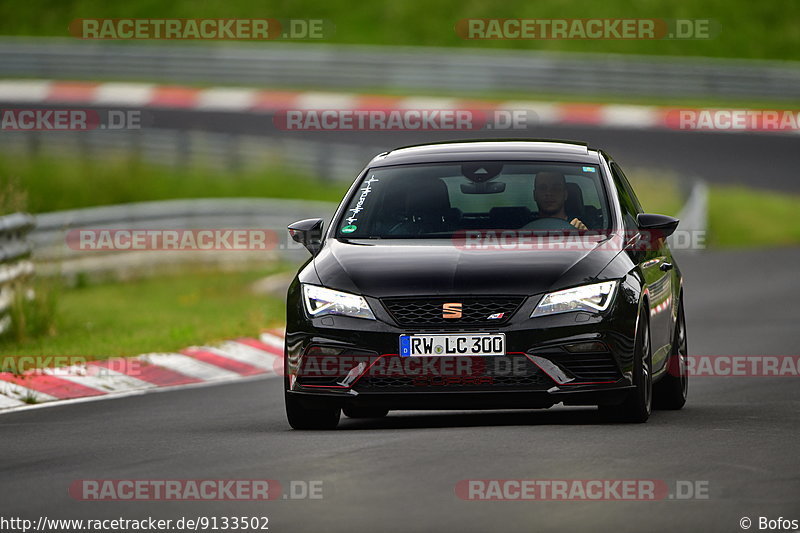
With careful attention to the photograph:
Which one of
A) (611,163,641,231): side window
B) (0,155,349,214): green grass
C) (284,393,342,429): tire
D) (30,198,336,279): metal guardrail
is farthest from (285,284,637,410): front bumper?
(0,155,349,214): green grass

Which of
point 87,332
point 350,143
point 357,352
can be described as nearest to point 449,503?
point 357,352

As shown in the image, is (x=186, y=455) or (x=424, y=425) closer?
(x=186, y=455)

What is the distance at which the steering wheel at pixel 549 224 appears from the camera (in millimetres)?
10148

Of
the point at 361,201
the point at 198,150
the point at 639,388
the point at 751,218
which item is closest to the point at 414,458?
the point at 639,388

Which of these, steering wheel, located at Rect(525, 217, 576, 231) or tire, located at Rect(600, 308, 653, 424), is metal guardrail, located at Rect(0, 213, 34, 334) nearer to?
steering wheel, located at Rect(525, 217, 576, 231)

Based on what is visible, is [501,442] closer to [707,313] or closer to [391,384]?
[391,384]

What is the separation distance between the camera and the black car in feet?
30.2

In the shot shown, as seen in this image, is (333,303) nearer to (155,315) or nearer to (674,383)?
(674,383)

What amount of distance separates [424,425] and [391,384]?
2.67 ft

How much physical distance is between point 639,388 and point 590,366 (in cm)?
40

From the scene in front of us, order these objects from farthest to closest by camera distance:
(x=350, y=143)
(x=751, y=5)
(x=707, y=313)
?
(x=751, y=5)
(x=350, y=143)
(x=707, y=313)

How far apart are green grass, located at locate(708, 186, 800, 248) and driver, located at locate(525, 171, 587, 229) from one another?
1718 centimetres

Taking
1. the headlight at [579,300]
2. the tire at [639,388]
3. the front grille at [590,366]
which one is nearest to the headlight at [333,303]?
the headlight at [579,300]

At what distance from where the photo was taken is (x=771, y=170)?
35219mm
